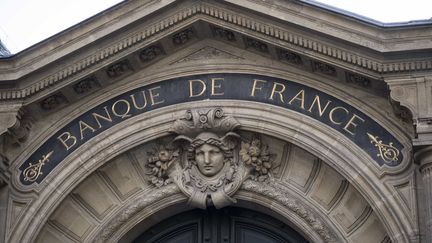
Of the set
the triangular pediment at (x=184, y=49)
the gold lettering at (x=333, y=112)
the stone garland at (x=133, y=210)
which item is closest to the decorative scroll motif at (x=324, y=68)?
the triangular pediment at (x=184, y=49)

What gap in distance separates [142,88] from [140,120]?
0.50 m

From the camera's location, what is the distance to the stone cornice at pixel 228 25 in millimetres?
18375

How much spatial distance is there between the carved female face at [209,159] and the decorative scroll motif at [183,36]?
1.52 m

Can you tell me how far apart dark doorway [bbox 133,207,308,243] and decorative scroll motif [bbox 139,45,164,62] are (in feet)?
7.25

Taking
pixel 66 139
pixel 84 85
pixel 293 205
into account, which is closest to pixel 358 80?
pixel 293 205

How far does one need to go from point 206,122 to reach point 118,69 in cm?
147

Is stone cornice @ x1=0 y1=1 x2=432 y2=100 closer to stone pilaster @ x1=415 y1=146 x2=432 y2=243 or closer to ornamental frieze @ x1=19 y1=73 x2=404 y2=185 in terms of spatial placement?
ornamental frieze @ x1=19 y1=73 x2=404 y2=185

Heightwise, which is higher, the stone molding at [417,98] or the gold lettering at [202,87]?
the gold lettering at [202,87]

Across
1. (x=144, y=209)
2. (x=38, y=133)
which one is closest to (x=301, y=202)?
(x=144, y=209)

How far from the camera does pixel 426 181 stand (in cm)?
1747

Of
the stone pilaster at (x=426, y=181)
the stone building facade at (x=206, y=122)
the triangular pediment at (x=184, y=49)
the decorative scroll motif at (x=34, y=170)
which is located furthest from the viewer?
the decorative scroll motif at (x=34, y=170)

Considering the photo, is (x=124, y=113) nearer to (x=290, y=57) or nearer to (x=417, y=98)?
(x=290, y=57)

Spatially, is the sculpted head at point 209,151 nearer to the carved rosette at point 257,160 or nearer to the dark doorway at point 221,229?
the carved rosette at point 257,160

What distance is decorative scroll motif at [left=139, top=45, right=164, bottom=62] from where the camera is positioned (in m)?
19.1
